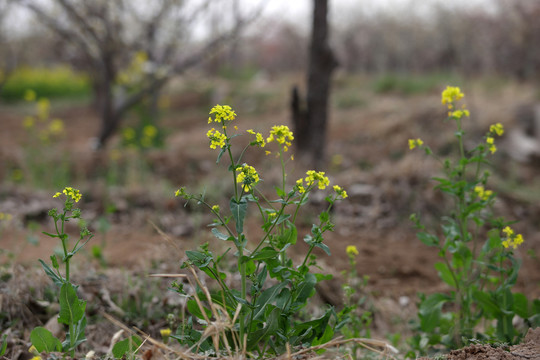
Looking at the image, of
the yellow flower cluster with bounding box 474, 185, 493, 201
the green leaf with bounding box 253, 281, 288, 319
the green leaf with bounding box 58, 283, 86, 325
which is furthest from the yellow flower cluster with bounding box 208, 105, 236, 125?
the yellow flower cluster with bounding box 474, 185, 493, 201

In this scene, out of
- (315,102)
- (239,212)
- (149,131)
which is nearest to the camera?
(239,212)

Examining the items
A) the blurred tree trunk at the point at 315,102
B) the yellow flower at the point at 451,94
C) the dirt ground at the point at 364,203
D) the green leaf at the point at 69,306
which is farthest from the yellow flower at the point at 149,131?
the green leaf at the point at 69,306

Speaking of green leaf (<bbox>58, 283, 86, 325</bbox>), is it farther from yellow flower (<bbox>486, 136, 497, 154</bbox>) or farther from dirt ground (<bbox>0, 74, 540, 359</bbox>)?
yellow flower (<bbox>486, 136, 497, 154</bbox>)

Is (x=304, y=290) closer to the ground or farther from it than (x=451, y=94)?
closer to the ground

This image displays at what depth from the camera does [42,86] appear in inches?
798

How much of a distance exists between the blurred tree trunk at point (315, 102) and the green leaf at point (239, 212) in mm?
4379

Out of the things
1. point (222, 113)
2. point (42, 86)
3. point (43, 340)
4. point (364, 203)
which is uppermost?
point (42, 86)

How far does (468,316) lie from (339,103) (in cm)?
935

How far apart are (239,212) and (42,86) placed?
68.8ft

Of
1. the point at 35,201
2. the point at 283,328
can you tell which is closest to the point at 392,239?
the point at 283,328

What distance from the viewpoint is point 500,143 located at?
7004 mm

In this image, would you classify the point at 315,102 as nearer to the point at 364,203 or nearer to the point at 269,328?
the point at 364,203

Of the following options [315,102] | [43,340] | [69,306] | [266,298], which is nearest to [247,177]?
[266,298]

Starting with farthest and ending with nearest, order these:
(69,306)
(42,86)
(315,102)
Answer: (42,86)
(315,102)
(69,306)
